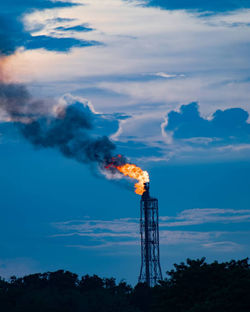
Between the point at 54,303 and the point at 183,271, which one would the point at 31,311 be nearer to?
the point at 54,303

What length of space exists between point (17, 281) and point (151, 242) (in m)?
52.3

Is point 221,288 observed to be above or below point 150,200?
below

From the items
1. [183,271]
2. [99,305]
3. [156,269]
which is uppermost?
[156,269]

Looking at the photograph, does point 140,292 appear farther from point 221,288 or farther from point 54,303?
point 221,288

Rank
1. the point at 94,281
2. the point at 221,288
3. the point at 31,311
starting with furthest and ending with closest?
1. the point at 94,281
2. the point at 31,311
3. the point at 221,288

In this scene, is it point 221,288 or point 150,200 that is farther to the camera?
point 150,200

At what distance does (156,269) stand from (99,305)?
23368 millimetres

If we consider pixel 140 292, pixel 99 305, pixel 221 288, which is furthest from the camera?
pixel 140 292

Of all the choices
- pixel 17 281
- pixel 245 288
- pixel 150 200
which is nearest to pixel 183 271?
pixel 245 288

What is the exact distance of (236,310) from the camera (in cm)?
7756

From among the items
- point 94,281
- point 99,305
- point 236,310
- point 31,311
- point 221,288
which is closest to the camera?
point 236,310

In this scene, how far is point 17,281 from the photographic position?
632 ft

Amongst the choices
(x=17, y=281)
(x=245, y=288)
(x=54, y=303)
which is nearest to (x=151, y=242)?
(x=54, y=303)

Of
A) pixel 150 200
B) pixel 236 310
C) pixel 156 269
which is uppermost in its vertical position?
pixel 150 200
